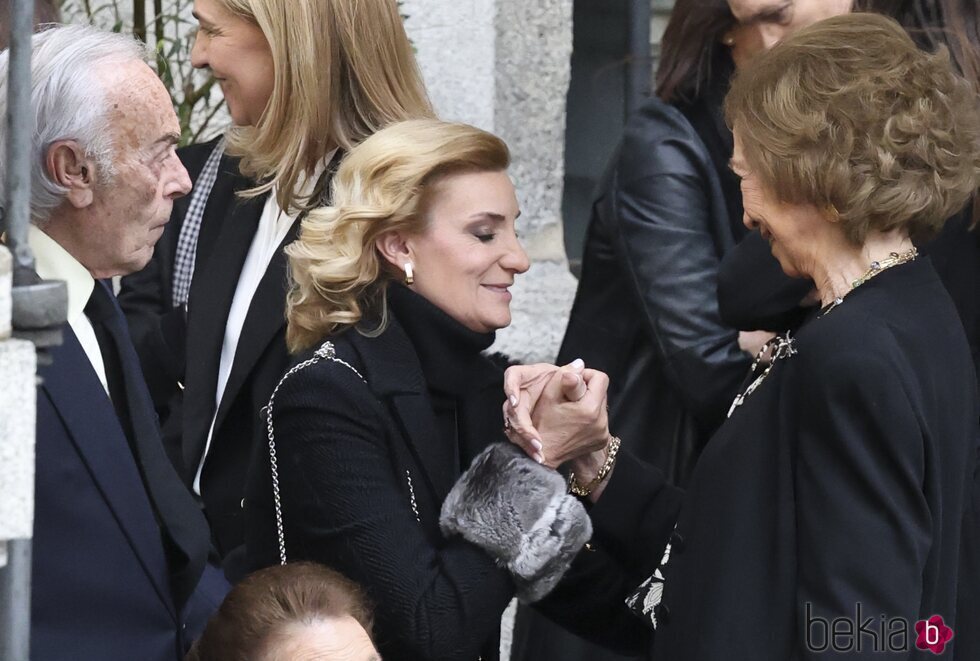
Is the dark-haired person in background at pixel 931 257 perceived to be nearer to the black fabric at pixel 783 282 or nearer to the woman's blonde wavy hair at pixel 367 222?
the black fabric at pixel 783 282

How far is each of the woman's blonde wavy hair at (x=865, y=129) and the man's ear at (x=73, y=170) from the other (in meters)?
0.95

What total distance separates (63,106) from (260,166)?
0.81 m

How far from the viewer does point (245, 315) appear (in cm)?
299

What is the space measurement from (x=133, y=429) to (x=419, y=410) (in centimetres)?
44

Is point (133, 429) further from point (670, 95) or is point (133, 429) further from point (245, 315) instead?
point (670, 95)

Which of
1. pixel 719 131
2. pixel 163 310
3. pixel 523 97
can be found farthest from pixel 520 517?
pixel 523 97

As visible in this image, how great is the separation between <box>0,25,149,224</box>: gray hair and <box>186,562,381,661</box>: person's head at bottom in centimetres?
61

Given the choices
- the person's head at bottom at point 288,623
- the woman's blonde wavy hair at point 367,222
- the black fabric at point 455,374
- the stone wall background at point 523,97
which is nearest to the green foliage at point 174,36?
the stone wall background at point 523,97

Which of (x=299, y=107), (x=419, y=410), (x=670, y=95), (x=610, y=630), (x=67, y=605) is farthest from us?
(x=670, y=95)

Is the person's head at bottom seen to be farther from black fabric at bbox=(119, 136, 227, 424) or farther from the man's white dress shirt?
black fabric at bbox=(119, 136, 227, 424)

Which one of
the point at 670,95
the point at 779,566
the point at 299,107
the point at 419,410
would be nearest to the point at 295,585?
the point at 419,410

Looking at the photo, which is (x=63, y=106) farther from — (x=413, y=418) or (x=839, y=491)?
(x=839, y=491)

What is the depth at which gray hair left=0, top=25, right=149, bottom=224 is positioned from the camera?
220 cm

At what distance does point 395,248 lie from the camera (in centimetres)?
256
